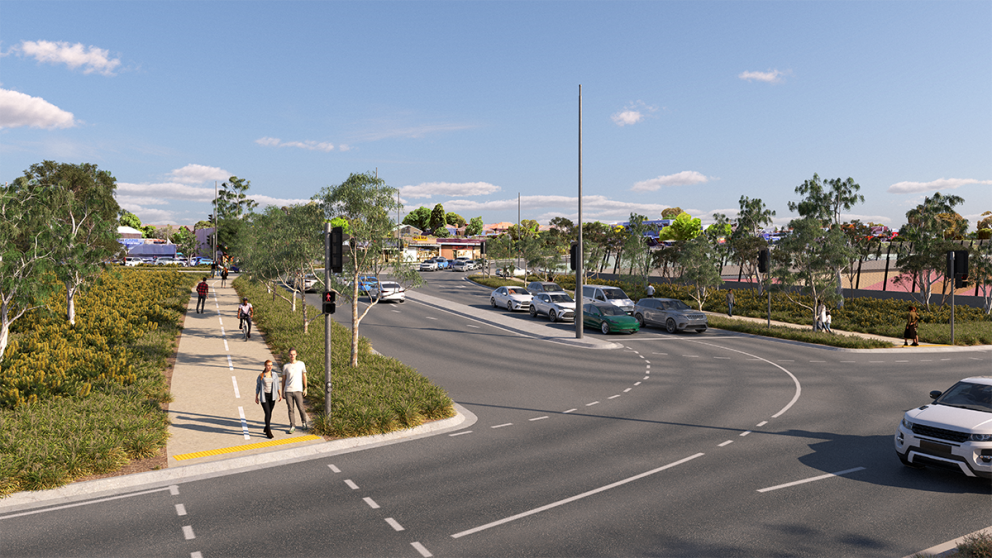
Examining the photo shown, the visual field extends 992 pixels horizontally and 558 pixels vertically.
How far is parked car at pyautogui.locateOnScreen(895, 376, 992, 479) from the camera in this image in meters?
8.08

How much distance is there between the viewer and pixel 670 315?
93.3 feet

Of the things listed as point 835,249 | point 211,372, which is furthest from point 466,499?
point 835,249

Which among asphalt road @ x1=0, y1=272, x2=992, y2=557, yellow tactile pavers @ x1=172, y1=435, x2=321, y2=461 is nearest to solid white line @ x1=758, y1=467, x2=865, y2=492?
asphalt road @ x1=0, y1=272, x2=992, y2=557

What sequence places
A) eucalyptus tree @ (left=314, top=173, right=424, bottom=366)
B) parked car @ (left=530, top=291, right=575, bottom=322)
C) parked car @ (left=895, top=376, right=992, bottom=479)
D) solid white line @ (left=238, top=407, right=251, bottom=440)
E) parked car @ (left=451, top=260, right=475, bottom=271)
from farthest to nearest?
parked car @ (left=451, top=260, right=475, bottom=271)
parked car @ (left=530, top=291, right=575, bottom=322)
eucalyptus tree @ (left=314, top=173, right=424, bottom=366)
solid white line @ (left=238, top=407, right=251, bottom=440)
parked car @ (left=895, top=376, right=992, bottom=479)

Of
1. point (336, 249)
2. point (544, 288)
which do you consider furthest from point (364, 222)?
point (544, 288)

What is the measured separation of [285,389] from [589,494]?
6.31m

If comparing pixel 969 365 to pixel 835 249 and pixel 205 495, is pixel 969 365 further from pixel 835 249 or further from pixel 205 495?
pixel 205 495

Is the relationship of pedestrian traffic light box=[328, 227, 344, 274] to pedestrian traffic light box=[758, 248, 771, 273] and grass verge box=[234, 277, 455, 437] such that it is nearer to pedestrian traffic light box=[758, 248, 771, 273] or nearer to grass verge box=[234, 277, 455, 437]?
grass verge box=[234, 277, 455, 437]

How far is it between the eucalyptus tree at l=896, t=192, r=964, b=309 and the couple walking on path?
34.1 m

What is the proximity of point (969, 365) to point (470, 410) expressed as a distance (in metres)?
17.8

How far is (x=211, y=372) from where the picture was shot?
656 inches

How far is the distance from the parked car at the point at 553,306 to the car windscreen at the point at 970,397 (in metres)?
21.4

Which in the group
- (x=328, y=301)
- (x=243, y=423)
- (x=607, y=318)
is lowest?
(x=243, y=423)

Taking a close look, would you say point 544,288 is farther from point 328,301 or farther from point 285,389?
point 285,389
